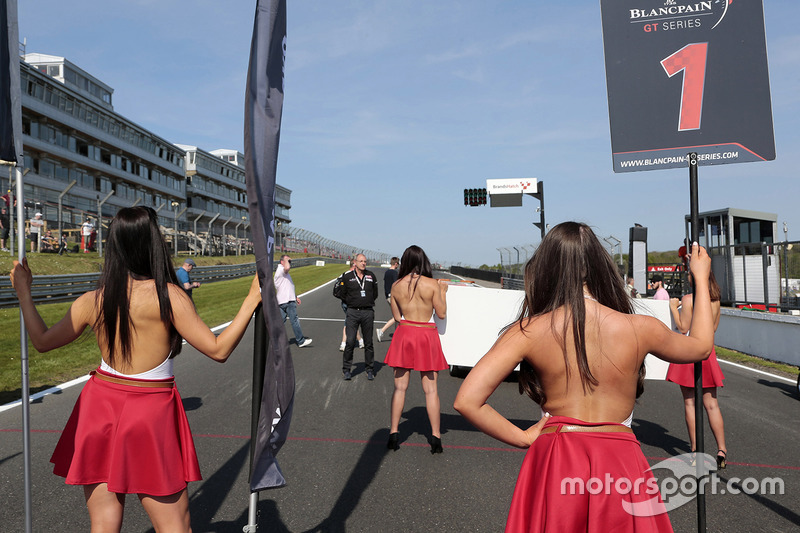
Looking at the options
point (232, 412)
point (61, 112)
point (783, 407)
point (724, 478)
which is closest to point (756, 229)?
point (783, 407)

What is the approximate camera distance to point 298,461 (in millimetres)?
4852

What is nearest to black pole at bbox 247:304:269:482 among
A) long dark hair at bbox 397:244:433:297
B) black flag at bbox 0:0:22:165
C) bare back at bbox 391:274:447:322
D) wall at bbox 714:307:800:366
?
black flag at bbox 0:0:22:165

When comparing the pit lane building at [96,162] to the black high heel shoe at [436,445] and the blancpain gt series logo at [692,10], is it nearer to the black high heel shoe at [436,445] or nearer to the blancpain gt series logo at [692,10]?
the black high heel shoe at [436,445]

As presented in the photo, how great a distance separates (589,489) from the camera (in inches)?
71.9

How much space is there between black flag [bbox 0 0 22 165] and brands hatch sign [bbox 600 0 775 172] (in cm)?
302

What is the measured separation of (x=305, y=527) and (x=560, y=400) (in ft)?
7.68

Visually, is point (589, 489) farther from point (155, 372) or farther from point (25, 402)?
point (25, 402)

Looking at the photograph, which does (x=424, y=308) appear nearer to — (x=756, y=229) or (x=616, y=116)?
(x=616, y=116)

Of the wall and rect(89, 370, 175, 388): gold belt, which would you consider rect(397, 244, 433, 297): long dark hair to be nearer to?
rect(89, 370, 175, 388): gold belt

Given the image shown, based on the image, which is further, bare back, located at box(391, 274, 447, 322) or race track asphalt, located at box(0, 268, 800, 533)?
bare back, located at box(391, 274, 447, 322)

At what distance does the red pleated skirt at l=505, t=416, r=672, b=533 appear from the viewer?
181 cm

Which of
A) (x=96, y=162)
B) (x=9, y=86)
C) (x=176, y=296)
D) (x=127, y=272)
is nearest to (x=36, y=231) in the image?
(x=9, y=86)

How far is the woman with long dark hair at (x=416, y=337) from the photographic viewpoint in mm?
5309
